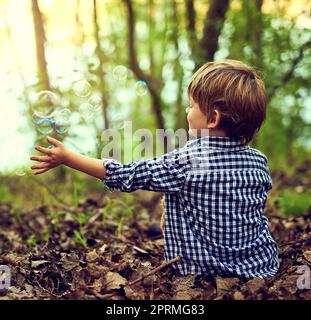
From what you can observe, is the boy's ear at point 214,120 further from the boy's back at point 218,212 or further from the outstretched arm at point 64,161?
the outstretched arm at point 64,161

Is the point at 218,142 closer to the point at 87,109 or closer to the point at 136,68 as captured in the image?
the point at 87,109

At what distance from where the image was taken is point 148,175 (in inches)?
109

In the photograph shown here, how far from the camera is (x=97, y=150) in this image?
4543 millimetres

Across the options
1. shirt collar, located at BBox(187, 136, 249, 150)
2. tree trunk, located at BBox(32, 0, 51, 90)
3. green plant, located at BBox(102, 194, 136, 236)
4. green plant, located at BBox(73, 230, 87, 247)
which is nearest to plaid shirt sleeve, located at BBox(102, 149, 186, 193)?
shirt collar, located at BBox(187, 136, 249, 150)

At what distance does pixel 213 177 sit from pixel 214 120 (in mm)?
320

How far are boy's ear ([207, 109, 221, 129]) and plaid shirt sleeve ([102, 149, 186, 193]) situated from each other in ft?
0.88

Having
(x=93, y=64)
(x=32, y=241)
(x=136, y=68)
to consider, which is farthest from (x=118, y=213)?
(x=136, y=68)

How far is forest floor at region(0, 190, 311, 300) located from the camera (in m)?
2.70

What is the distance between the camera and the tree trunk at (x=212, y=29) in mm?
5121

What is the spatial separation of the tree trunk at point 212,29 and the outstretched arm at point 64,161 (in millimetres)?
2549

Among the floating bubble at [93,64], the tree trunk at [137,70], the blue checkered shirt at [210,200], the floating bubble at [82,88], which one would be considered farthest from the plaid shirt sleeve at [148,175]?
the tree trunk at [137,70]

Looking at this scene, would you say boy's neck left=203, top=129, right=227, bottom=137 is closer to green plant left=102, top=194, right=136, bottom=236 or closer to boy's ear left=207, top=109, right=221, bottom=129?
boy's ear left=207, top=109, right=221, bottom=129
